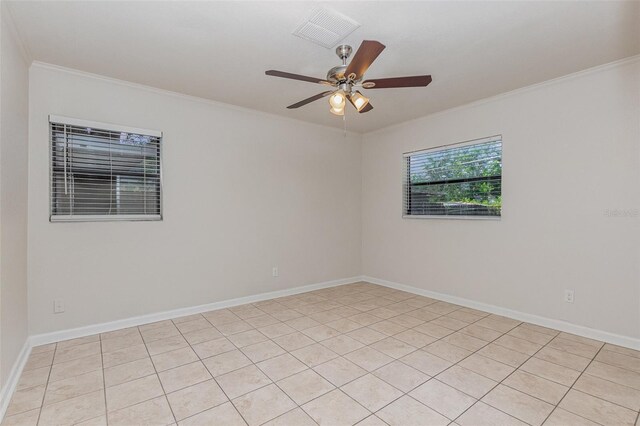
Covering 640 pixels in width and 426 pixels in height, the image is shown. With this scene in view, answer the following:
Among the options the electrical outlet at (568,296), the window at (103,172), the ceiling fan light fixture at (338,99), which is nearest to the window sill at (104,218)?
the window at (103,172)

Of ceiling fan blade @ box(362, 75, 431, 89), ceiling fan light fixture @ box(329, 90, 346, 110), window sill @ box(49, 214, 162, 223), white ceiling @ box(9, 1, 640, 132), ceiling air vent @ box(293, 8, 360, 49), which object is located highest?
white ceiling @ box(9, 1, 640, 132)

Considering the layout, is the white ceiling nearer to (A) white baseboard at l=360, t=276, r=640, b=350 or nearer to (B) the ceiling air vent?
(B) the ceiling air vent

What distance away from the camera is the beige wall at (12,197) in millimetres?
1958

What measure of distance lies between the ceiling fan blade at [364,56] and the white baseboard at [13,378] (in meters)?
2.96

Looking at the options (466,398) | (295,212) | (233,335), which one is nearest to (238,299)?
(233,335)

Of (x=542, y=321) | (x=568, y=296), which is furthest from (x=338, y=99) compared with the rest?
(x=542, y=321)

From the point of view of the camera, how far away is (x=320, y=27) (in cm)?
219

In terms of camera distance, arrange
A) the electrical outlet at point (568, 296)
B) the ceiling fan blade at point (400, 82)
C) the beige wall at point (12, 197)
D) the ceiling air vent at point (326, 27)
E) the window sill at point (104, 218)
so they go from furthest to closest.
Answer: the electrical outlet at point (568, 296)
the window sill at point (104, 218)
the ceiling fan blade at point (400, 82)
the ceiling air vent at point (326, 27)
the beige wall at point (12, 197)

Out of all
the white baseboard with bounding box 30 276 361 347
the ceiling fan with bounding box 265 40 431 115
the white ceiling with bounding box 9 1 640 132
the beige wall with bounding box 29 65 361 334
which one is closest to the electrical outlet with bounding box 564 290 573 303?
the white ceiling with bounding box 9 1 640 132

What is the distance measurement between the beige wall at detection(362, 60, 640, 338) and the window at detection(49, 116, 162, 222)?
3.49 metres

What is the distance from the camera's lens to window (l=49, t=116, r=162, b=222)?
9.39 feet

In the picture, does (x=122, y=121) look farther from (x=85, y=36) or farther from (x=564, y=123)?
(x=564, y=123)

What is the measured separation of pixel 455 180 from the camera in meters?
4.06

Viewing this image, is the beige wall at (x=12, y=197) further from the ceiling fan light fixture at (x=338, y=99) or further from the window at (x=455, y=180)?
the window at (x=455, y=180)
